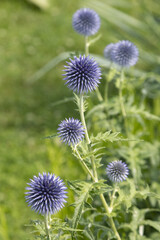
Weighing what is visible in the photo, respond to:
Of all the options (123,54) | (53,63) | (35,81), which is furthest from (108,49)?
(35,81)

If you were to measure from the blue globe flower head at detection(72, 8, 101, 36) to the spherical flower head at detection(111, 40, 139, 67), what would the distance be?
0.83 ft

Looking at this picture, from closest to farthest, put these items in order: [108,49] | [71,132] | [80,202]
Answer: [80,202] < [71,132] < [108,49]

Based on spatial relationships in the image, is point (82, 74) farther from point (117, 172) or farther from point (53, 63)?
point (53, 63)

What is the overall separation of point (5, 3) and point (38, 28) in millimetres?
1100

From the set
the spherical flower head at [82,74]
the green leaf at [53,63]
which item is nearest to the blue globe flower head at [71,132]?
the spherical flower head at [82,74]

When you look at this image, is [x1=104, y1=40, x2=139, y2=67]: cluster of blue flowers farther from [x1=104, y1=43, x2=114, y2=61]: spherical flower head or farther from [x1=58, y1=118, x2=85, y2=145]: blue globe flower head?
[x1=58, y1=118, x2=85, y2=145]: blue globe flower head

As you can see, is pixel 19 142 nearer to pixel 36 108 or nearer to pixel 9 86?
pixel 36 108

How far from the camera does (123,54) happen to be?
193cm

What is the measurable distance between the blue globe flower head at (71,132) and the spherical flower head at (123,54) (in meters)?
0.72

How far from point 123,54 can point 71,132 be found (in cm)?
80

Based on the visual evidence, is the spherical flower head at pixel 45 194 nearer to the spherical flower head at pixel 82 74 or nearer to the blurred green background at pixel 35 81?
the spherical flower head at pixel 82 74

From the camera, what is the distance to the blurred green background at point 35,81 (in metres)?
2.93

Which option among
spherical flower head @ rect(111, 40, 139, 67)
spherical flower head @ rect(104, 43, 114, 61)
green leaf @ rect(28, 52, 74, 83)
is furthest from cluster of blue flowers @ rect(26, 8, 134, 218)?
spherical flower head @ rect(104, 43, 114, 61)

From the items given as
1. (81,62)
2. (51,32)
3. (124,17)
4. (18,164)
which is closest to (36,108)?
(18,164)
